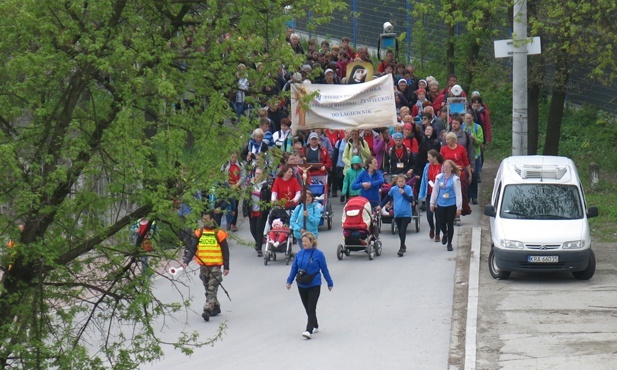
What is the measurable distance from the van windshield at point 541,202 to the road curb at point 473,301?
1.20 metres

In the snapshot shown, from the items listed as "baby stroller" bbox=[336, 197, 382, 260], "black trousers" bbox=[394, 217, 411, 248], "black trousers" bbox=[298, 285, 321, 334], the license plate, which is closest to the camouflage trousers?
"black trousers" bbox=[298, 285, 321, 334]

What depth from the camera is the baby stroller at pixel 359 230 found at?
22.4 meters

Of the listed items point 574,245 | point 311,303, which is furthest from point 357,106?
point 311,303

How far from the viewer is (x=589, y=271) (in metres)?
20.7

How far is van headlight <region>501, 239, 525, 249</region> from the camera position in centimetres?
2031

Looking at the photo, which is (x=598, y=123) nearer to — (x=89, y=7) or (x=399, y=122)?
(x=399, y=122)

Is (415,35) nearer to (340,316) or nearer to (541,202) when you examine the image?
(541,202)

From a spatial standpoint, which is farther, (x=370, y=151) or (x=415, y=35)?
(x=415, y=35)

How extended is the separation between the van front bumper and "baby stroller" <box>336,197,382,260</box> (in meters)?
3.04

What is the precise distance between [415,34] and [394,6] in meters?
4.65

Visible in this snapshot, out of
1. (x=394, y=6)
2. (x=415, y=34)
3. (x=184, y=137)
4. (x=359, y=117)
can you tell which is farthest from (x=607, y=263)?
(x=394, y=6)

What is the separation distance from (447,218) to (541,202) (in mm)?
2196

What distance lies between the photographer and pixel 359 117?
2573 cm

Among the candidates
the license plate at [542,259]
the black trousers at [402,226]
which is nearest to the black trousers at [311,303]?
the license plate at [542,259]
